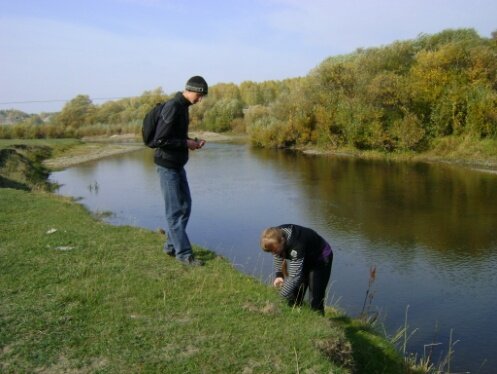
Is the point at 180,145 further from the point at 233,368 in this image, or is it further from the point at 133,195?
the point at 133,195

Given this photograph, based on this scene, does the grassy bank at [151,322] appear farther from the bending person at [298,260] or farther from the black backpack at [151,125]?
the black backpack at [151,125]

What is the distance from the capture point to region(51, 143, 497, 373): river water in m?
9.70

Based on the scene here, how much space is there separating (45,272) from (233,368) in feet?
11.3

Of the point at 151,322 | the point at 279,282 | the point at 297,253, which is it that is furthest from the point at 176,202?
the point at 151,322

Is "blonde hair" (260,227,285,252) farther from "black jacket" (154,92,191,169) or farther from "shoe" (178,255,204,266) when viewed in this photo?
"black jacket" (154,92,191,169)

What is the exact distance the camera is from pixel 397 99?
42.4 meters

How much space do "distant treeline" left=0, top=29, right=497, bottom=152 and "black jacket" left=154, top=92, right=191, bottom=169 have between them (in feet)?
114

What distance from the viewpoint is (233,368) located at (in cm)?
439

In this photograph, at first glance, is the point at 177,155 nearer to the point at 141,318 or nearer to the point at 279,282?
the point at 279,282

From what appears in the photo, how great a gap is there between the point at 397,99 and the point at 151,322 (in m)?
40.9

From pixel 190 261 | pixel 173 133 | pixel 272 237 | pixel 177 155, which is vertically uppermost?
pixel 173 133

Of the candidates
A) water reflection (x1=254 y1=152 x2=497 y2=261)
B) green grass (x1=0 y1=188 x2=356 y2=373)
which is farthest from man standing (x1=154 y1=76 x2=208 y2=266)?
water reflection (x1=254 y1=152 x2=497 y2=261)

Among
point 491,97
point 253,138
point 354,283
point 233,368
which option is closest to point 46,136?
point 253,138

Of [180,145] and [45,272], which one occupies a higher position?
[180,145]
